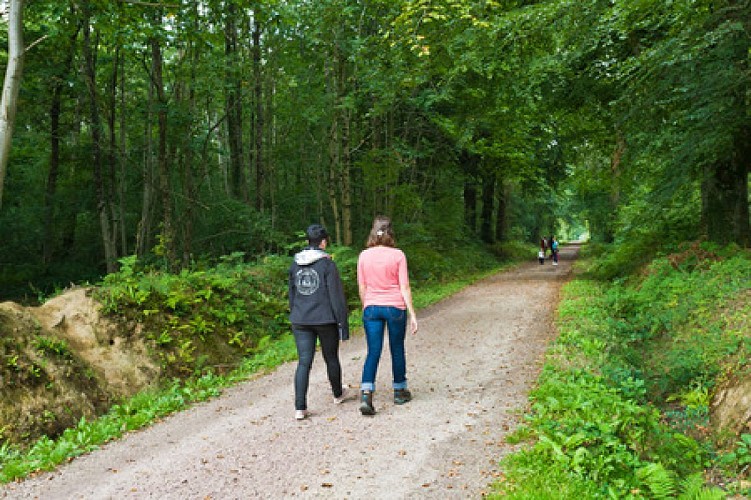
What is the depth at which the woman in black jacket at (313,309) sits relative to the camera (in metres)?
5.62

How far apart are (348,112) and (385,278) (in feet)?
37.4

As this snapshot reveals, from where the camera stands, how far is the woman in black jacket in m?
5.62

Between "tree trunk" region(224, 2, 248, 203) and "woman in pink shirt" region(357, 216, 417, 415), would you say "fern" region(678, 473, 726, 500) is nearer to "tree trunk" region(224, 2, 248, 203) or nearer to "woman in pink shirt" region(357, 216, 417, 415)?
"woman in pink shirt" region(357, 216, 417, 415)

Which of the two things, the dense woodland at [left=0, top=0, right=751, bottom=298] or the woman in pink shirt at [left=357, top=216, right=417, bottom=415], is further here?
the dense woodland at [left=0, top=0, right=751, bottom=298]

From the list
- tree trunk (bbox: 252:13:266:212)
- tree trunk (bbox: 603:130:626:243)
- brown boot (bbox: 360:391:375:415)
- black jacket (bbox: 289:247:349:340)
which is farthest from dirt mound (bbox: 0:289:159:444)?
tree trunk (bbox: 603:130:626:243)

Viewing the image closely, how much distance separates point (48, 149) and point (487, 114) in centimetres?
1569

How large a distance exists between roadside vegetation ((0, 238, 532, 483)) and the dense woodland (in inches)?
85.2

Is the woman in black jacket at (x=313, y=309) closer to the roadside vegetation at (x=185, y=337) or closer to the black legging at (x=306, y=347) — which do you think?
the black legging at (x=306, y=347)

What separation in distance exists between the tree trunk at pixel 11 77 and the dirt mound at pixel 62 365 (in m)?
1.98

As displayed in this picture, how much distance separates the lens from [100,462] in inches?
198

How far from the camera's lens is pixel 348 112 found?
1614cm

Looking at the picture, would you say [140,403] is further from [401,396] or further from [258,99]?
[258,99]

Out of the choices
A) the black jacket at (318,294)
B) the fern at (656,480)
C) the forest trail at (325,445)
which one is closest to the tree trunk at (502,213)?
the forest trail at (325,445)

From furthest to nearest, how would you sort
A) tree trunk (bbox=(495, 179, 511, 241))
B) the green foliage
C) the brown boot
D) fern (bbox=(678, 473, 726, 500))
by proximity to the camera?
1. tree trunk (bbox=(495, 179, 511, 241))
2. the green foliage
3. the brown boot
4. fern (bbox=(678, 473, 726, 500))
